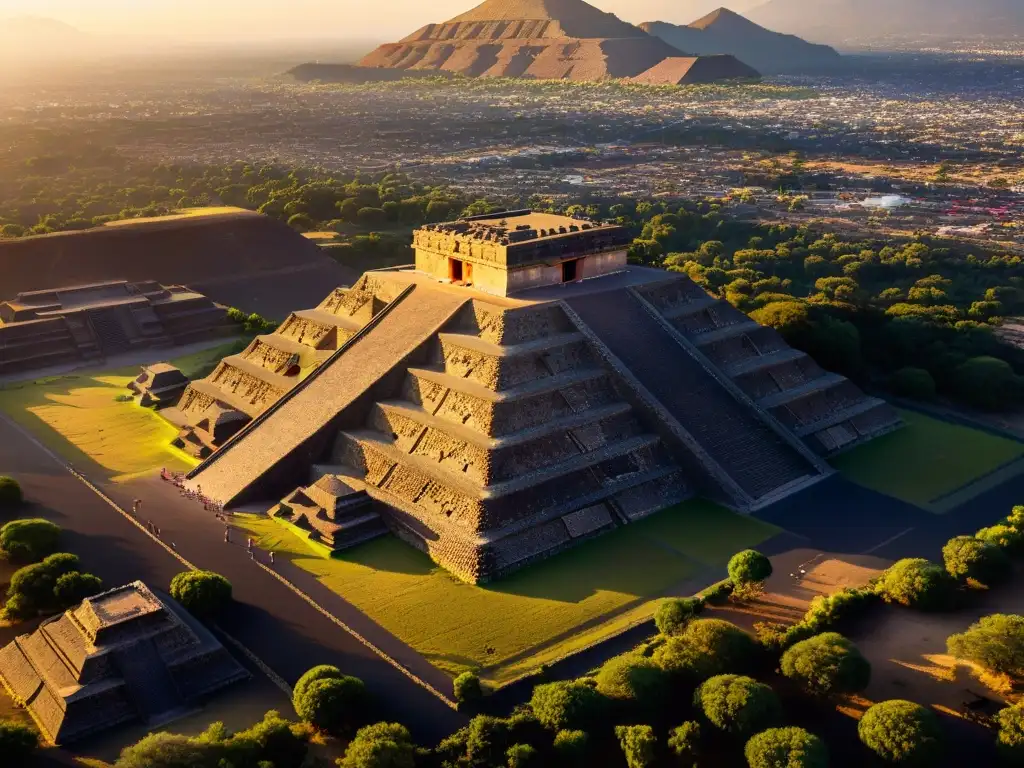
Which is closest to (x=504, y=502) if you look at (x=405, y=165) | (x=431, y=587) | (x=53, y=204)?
(x=431, y=587)

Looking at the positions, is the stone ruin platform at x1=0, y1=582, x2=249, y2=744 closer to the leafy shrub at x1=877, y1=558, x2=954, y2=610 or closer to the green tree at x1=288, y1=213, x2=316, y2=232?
the leafy shrub at x1=877, y1=558, x2=954, y2=610

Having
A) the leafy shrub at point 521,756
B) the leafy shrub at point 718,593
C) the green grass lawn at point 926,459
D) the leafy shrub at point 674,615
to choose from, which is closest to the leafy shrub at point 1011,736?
the leafy shrub at point 674,615

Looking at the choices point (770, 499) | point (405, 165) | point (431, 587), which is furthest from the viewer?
point (405, 165)

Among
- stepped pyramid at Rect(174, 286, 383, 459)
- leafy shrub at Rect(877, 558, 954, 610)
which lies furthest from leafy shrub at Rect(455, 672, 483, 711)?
stepped pyramid at Rect(174, 286, 383, 459)

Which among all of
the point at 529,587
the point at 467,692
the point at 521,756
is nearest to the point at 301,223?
the point at 529,587

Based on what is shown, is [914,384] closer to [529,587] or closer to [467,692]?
[529,587]

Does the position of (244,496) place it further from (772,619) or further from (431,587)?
(772,619)
